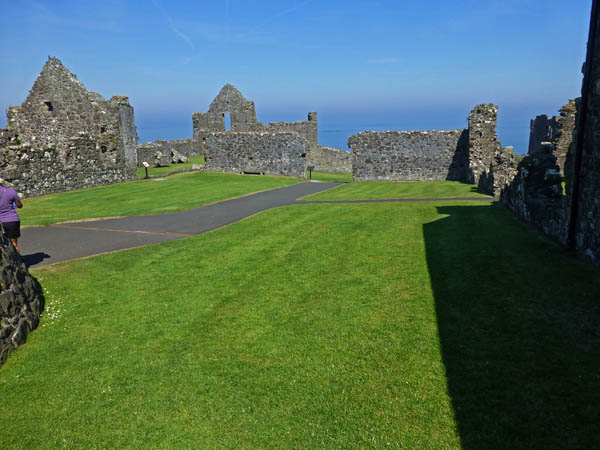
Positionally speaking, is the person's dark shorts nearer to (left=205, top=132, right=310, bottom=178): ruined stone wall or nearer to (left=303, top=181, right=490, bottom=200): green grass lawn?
(left=303, top=181, right=490, bottom=200): green grass lawn

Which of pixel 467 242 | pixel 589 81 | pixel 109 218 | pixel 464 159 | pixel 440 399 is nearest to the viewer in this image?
pixel 440 399

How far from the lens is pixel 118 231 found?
1402 cm

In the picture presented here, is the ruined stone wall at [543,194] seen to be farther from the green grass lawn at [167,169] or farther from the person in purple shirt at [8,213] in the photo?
the green grass lawn at [167,169]

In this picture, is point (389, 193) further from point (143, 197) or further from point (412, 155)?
point (143, 197)

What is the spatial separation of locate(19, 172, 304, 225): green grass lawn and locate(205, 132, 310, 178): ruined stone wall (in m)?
1.67

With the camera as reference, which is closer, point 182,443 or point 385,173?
point 182,443

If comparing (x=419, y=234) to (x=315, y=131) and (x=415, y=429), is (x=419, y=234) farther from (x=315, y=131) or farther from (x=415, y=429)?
(x=315, y=131)

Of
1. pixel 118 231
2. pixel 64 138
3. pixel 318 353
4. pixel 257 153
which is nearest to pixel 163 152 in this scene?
pixel 64 138

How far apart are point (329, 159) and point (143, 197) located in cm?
2471

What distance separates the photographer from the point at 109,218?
16.2 metres

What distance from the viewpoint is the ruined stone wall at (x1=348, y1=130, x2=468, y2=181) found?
27719 millimetres

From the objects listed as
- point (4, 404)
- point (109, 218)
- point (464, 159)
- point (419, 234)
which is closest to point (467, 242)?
point (419, 234)

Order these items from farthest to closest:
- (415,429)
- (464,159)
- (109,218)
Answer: (464,159), (109,218), (415,429)

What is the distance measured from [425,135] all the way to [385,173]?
11.8ft
